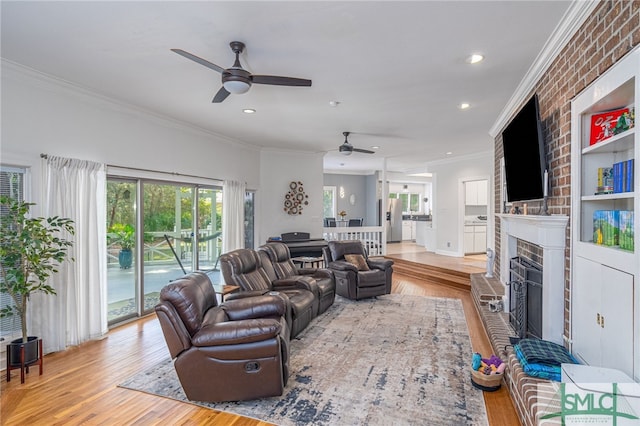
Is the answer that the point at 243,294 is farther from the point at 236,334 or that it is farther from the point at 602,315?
the point at 602,315

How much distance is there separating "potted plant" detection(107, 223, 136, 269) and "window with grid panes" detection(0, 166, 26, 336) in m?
1.17

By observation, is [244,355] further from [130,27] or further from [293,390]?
[130,27]

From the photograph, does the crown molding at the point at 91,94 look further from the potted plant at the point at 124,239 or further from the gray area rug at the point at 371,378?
the gray area rug at the point at 371,378

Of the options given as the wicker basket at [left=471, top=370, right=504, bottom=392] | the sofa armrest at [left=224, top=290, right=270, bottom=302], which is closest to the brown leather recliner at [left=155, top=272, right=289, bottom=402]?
the sofa armrest at [left=224, top=290, right=270, bottom=302]

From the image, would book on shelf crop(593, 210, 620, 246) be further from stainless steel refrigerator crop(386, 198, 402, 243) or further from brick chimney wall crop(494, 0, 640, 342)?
stainless steel refrigerator crop(386, 198, 402, 243)

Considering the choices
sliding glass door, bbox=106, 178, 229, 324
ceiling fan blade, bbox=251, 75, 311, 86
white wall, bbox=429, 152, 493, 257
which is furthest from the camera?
white wall, bbox=429, 152, 493, 257

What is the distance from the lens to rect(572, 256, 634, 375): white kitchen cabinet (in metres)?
1.85

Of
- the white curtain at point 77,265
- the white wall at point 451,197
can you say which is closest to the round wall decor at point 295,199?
the white wall at point 451,197

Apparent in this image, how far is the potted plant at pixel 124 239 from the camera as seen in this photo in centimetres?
446

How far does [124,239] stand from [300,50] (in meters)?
3.46

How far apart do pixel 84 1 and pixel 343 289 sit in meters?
4.70

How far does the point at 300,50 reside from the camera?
9.56 ft

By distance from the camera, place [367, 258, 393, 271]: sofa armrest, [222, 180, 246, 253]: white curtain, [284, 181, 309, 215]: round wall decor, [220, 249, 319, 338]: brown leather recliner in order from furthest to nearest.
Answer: [284, 181, 309, 215]: round wall decor → [222, 180, 246, 253]: white curtain → [367, 258, 393, 271]: sofa armrest → [220, 249, 319, 338]: brown leather recliner

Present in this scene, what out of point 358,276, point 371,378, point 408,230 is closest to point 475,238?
point 408,230
